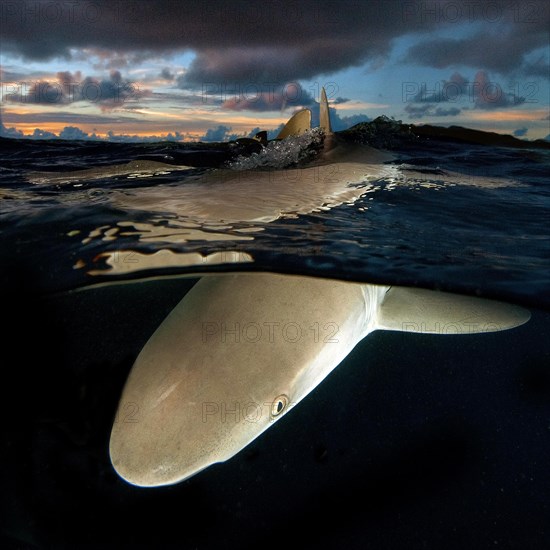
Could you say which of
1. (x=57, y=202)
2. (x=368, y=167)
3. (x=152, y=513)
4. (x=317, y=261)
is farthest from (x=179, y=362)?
(x=368, y=167)

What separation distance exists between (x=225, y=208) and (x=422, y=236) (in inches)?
74.5

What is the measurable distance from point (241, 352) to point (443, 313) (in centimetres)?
198

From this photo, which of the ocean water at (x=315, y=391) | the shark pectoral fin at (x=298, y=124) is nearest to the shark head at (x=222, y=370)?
the ocean water at (x=315, y=391)

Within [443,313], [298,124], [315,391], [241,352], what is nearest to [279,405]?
[241,352]

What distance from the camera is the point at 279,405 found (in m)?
2.61

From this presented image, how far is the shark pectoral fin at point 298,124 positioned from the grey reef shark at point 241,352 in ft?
20.7

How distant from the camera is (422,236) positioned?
173 inches

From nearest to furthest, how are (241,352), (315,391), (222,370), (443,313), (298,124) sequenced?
(222,370) < (241,352) < (315,391) < (443,313) < (298,124)

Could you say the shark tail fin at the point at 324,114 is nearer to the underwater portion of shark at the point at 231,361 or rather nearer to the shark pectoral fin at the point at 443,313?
the shark pectoral fin at the point at 443,313

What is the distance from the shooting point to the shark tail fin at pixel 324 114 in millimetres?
9792

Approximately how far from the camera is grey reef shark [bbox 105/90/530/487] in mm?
2246

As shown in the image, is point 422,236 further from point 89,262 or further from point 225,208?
point 89,262

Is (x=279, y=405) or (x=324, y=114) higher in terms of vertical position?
(x=324, y=114)

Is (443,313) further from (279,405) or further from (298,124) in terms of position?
(298,124)
